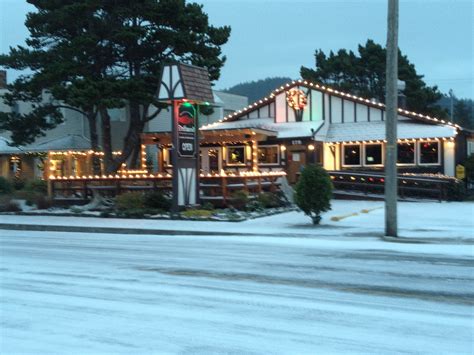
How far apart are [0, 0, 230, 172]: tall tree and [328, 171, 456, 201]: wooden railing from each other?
24.7 ft

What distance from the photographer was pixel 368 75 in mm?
57125

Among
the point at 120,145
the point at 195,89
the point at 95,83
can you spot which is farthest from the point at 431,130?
the point at 120,145

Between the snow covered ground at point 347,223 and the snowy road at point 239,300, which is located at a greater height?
the snow covered ground at point 347,223

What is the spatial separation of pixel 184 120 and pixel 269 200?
4.37 metres

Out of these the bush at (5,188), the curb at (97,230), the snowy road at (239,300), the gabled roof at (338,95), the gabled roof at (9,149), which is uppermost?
the gabled roof at (338,95)

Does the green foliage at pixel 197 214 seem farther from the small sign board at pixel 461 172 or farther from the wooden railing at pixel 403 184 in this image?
the small sign board at pixel 461 172

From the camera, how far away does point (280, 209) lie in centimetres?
2169

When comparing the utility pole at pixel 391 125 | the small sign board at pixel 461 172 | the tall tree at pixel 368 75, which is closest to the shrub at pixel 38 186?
the utility pole at pixel 391 125

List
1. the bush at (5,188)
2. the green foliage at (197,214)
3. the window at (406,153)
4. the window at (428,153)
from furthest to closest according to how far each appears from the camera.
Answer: the bush at (5,188)
the window at (406,153)
the window at (428,153)
the green foliage at (197,214)

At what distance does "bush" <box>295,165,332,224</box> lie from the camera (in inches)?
668

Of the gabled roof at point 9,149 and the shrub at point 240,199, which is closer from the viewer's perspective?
the shrub at point 240,199

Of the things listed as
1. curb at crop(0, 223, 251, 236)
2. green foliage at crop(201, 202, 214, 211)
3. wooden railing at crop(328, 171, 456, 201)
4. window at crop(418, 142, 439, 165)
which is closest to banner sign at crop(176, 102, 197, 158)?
green foliage at crop(201, 202, 214, 211)

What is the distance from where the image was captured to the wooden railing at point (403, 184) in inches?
974

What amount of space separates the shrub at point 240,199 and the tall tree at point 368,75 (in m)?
35.0
